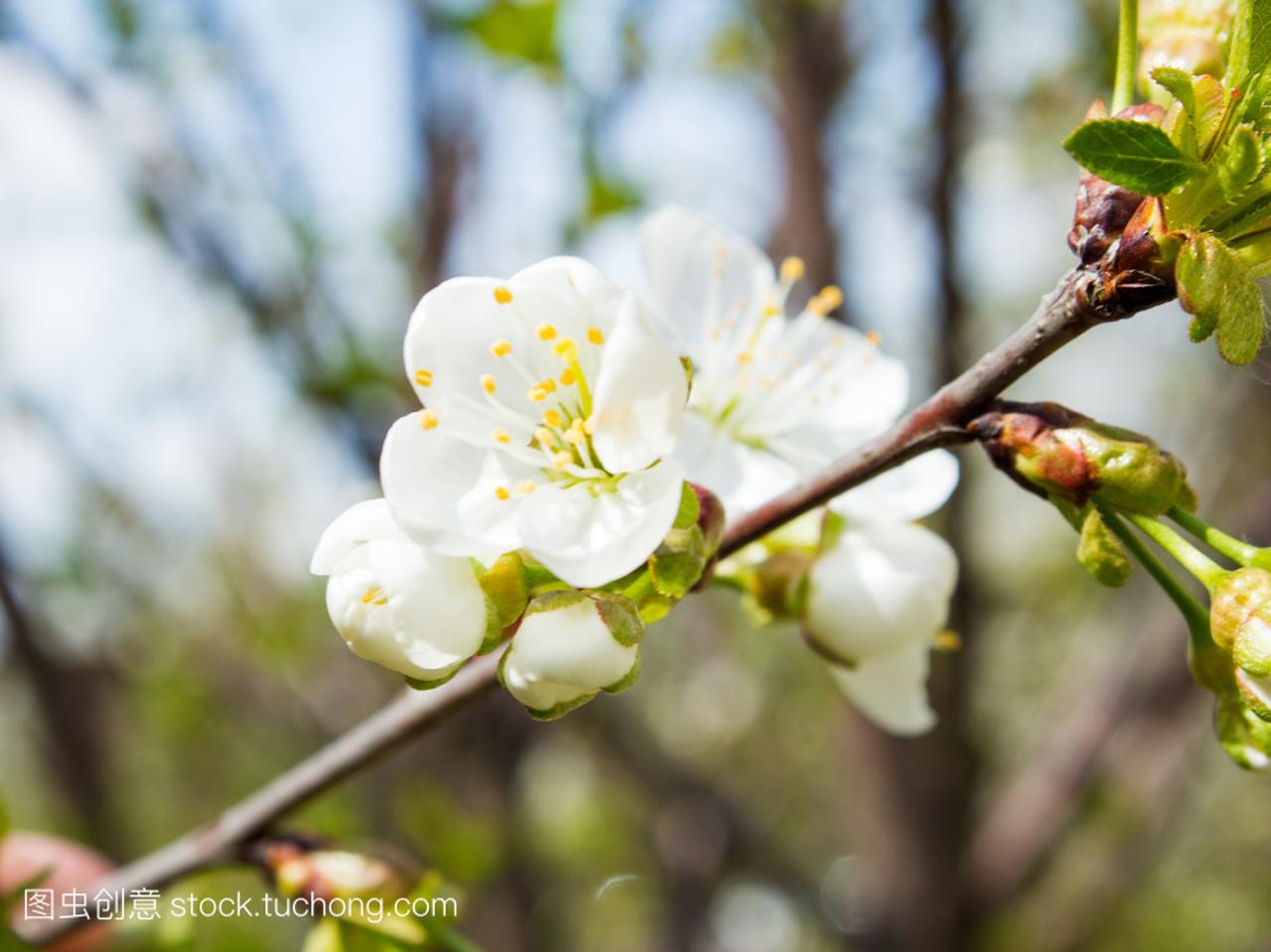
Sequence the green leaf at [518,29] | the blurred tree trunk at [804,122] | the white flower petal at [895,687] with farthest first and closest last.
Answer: the blurred tree trunk at [804,122]
the green leaf at [518,29]
the white flower petal at [895,687]

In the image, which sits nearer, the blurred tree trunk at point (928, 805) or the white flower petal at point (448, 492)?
the white flower petal at point (448, 492)

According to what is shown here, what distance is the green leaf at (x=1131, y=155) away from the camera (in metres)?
0.42

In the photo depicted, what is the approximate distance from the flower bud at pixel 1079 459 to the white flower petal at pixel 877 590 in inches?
6.8

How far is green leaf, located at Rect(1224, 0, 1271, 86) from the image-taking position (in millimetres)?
417

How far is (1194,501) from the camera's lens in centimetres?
50

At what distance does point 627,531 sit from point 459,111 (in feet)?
6.18

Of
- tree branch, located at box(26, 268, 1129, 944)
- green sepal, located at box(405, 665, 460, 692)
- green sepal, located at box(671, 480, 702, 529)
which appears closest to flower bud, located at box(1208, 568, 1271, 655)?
tree branch, located at box(26, 268, 1129, 944)

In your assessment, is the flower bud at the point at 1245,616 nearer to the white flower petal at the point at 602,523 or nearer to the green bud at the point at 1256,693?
the green bud at the point at 1256,693

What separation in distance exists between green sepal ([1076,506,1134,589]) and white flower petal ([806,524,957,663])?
0.63 feet

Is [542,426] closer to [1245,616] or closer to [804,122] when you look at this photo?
[1245,616]

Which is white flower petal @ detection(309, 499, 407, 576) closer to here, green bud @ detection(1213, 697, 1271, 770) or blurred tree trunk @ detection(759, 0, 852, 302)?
green bud @ detection(1213, 697, 1271, 770)

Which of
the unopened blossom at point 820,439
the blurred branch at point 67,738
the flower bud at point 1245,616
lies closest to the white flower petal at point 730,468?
the unopened blossom at point 820,439

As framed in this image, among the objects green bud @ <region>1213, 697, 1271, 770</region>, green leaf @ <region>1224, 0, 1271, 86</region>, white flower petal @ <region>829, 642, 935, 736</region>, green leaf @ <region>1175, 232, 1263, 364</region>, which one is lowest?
white flower petal @ <region>829, 642, 935, 736</region>

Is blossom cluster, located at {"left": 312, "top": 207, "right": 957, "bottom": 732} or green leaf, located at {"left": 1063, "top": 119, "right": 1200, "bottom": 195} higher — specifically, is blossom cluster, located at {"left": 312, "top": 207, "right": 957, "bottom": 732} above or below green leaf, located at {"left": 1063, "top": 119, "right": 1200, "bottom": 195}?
below
